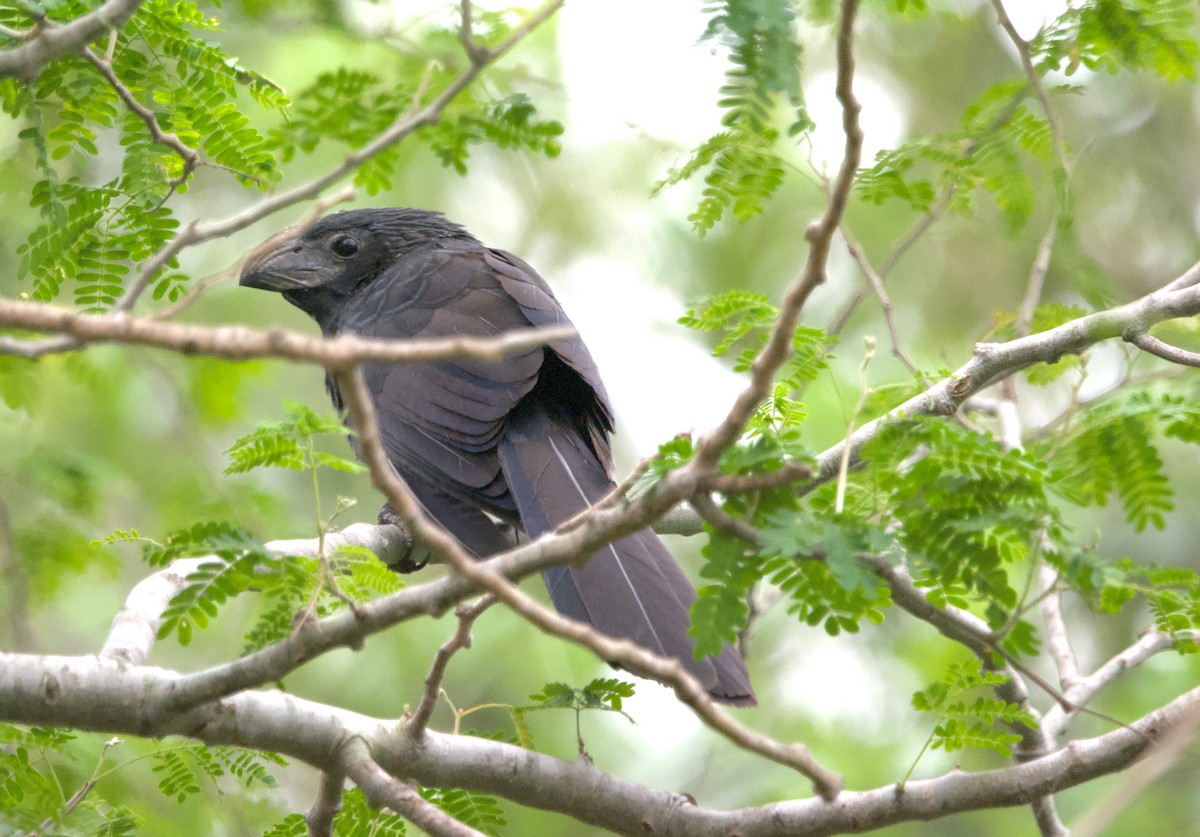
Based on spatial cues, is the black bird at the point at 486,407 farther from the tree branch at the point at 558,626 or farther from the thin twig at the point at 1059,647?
the thin twig at the point at 1059,647

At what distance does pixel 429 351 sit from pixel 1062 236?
8.45ft

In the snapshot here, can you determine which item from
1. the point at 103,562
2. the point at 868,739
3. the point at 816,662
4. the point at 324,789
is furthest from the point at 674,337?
the point at 324,789

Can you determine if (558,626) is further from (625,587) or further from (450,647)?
(625,587)

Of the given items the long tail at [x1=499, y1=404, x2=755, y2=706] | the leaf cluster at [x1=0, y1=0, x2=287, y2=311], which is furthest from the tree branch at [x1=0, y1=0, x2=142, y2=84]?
the long tail at [x1=499, y1=404, x2=755, y2=706]

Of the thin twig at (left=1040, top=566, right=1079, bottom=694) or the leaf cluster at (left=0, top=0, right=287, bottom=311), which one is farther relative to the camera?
the thin twig at (left=1040, top=566, right=1079, bottom=694)

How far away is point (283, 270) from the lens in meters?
4.84

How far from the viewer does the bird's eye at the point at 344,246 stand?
16.4 ft

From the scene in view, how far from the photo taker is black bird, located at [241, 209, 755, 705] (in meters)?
2.86

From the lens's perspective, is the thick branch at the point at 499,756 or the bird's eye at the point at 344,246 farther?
the bird's eye at the point at 344,246

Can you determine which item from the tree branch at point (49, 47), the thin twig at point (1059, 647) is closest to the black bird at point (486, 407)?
the tree branch at point (49, 47)

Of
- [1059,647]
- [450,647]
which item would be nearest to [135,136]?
[450,647]

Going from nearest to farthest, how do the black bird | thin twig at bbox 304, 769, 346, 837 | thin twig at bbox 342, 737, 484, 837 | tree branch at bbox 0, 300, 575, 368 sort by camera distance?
tree branch at bbox 0, 300, 575, 368 → thin twig at bbox 342, 737, 484, 837 → thin twig at bbox 304, 769, 346, 837 → the black bird

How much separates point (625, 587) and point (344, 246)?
2659 millimetres

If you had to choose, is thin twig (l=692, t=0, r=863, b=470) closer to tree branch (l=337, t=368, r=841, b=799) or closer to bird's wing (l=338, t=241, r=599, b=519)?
tree branch (l=337, t=368, r=841, b=799)
